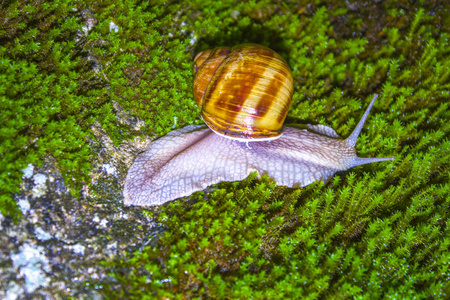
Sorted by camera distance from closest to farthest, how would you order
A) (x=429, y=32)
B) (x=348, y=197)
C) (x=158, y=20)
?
(x=348, y=197) < (x=158, y=20) < (x=429, y=32)

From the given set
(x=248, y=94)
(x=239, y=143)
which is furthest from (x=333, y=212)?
(x=248, y=94)

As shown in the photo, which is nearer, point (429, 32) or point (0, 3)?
point (0, 3)

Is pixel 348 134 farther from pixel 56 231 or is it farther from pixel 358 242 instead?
pixel 56 231

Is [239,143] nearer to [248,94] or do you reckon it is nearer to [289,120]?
[248,94]

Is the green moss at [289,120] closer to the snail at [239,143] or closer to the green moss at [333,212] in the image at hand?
the green moss at [333,212]

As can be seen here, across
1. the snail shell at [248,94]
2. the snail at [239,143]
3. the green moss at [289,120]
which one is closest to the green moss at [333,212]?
the green moss at [289,120]

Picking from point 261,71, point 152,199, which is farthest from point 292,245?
point 261,71

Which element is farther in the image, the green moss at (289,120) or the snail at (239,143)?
the snail at (239,143)

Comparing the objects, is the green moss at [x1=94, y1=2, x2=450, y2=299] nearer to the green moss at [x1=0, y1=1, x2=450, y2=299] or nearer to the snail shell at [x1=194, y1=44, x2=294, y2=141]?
the green moss at [x1=0, y1=1, x2=450, y2=299]
